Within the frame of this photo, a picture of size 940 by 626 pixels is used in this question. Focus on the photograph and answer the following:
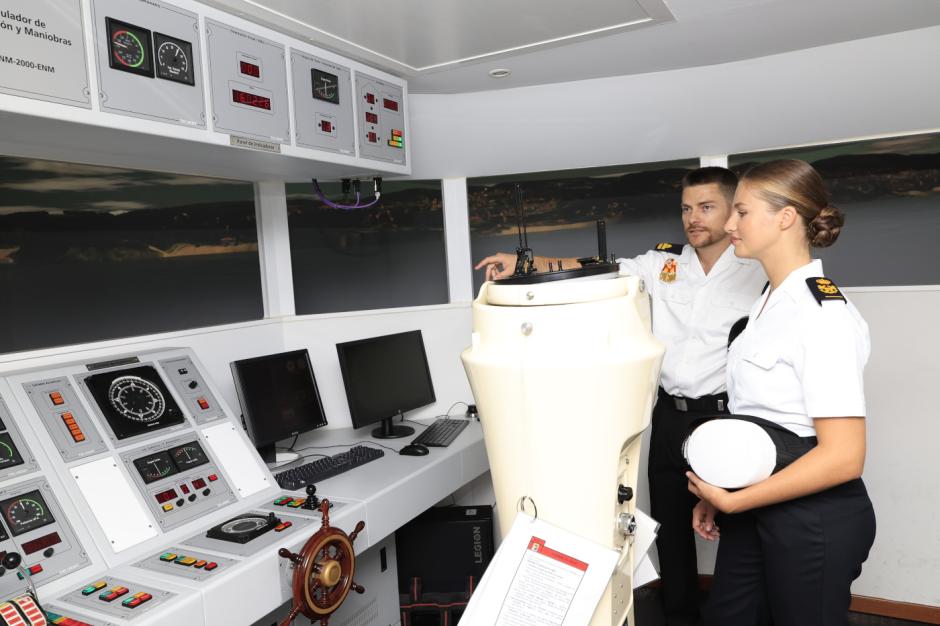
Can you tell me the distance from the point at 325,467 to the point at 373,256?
10696mm

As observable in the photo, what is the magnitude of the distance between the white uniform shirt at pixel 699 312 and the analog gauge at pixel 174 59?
1.56m

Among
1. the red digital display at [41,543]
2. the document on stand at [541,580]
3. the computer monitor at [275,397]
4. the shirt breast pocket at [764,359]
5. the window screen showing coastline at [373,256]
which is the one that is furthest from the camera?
the window screen showing coastline at [373,256]

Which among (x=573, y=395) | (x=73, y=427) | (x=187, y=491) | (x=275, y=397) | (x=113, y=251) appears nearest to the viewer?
(x=573, y=395)

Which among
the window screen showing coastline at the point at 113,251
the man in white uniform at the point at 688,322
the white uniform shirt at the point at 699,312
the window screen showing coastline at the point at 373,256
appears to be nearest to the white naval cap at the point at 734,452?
the man in white uniform at the point at 688,322

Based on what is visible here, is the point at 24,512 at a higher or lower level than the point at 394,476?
higher

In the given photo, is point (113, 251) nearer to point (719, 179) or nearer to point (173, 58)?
point (173, 58)

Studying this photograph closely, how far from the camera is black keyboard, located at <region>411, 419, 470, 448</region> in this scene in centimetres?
277

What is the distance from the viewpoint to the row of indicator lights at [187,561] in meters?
1.66

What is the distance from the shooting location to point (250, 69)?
79.0 inches

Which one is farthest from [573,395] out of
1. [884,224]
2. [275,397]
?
[884,224]

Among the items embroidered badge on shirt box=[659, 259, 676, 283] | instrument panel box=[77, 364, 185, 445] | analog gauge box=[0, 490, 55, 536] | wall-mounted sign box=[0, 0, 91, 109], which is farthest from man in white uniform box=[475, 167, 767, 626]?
analog gauge box=[0, 490, 55, 536]

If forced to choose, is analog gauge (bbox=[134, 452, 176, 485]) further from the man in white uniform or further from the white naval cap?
the white naval cap

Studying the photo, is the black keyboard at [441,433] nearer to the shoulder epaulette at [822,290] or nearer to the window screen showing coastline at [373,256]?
the shoulder epaulette at [822,290]

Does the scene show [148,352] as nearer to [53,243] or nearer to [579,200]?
[53,243]
